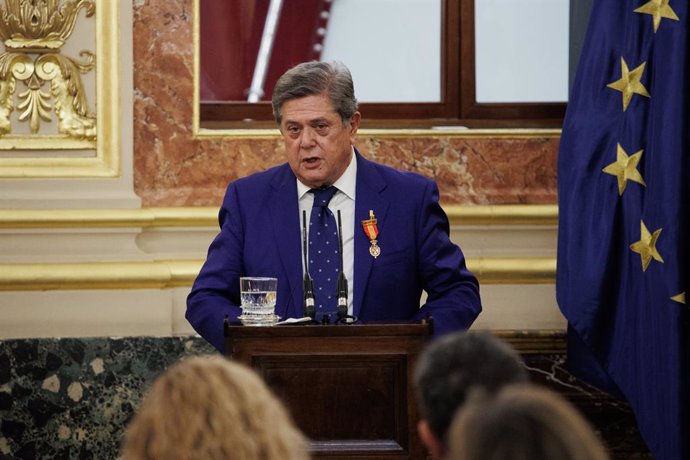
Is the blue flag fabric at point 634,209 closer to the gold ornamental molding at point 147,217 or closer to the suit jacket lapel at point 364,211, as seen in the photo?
the gold ornamental molding at point 147,217

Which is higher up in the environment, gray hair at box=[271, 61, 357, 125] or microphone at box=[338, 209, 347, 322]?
gray hair at box=[271, 61, 357, 125]

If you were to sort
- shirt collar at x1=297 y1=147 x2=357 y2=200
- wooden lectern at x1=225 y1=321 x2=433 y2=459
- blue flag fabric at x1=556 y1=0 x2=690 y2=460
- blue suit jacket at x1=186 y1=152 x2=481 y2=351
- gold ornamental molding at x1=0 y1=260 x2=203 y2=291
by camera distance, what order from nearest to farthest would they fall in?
1. wooden lectern at x1=225 y1=321 x2=433 y2=459
2. blue suit jacket at x1=186 y1=152 x2=481 y2=351
3. shirt collar at x1=297 y1=147 x2=357 y2=200
4. blue flag fabric at x1=556 y1=0 x2=690 y2=460
5. gold ornamental molding at x1=0 y1=260 x2=203 y2=291

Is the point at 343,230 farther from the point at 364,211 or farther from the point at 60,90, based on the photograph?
the point at 60,90

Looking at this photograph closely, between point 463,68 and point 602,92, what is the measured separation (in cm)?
77

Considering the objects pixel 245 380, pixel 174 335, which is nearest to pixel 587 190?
pixel 174 335

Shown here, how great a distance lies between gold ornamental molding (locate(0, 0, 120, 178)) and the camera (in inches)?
206

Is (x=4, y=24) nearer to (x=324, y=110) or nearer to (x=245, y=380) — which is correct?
(x=324, y=110)

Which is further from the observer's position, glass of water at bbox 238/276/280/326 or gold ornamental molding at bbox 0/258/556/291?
gold ornamental molding at bbox 0/258/556/291

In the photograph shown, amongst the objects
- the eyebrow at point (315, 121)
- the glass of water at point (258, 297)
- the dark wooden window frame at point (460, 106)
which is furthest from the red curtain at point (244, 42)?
the glass of water at point (258, 297)

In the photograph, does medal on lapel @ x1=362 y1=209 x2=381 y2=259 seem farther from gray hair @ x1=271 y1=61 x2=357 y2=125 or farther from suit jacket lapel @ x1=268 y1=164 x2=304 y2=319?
gray hair @ x1=271 y1=61 x2=357 y2=125

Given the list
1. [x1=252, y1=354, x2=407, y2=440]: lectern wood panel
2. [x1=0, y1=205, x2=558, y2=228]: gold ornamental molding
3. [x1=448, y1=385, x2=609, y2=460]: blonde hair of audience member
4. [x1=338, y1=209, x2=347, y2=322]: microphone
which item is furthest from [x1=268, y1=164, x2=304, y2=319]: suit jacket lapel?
[x1=448, y1=385, x2=609, y2=460]: blonde hair of audience member

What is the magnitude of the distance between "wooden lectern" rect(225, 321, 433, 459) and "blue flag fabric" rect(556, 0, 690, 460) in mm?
1416

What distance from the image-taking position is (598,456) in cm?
174

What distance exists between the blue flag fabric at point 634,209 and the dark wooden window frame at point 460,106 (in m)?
0.51
